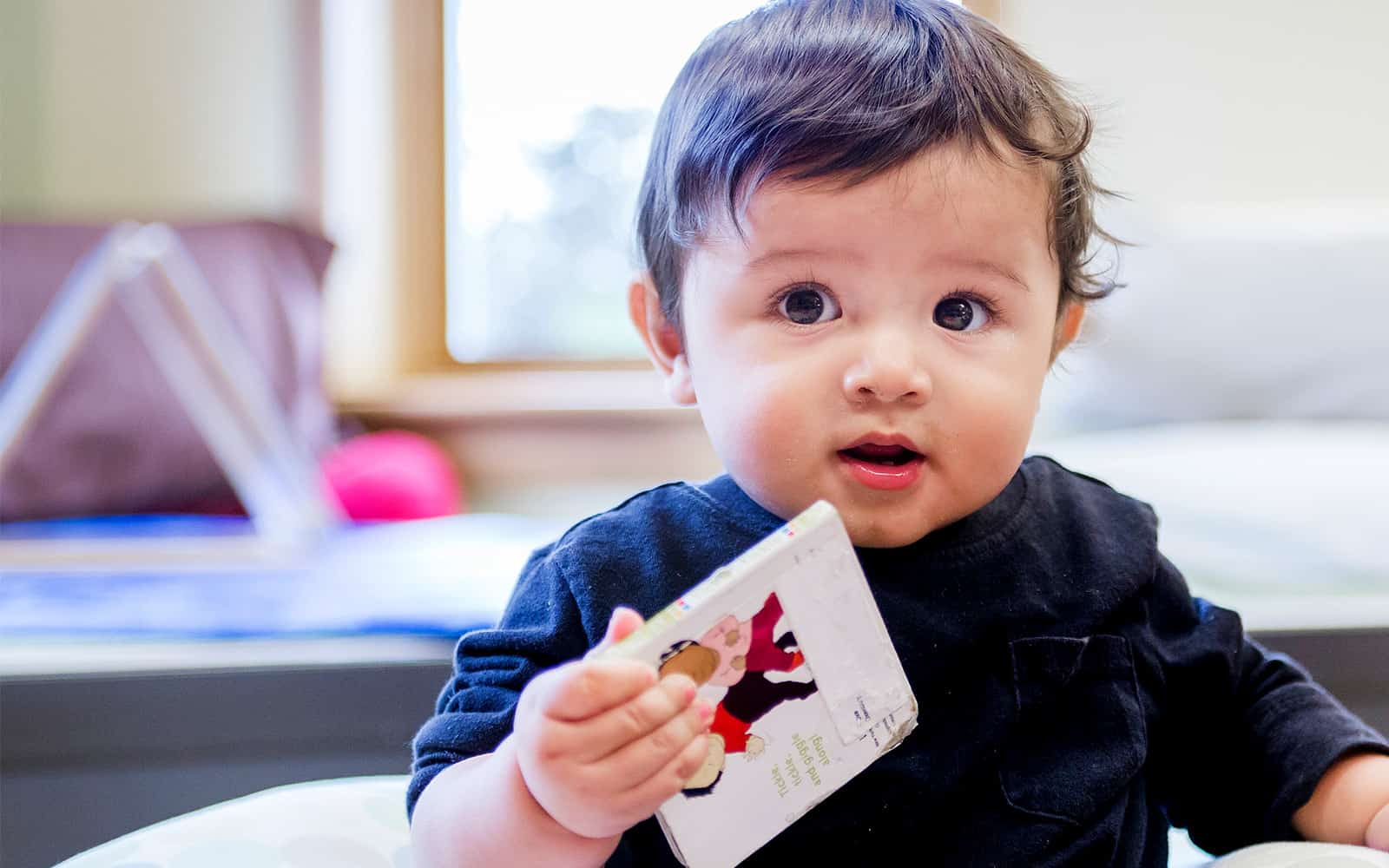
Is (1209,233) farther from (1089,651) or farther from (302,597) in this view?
(302,597)

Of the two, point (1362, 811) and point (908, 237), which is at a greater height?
point (908, 237)

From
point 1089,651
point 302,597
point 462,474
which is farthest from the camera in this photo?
point 462,474

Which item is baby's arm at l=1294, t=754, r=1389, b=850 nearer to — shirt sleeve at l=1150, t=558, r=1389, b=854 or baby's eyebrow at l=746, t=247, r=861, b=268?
shirt sleeve at l=1150, t=558, r=1389, b=854

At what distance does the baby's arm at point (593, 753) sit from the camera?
1.38 ft

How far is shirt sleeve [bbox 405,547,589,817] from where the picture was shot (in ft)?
1.83

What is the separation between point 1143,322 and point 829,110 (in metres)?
0.98

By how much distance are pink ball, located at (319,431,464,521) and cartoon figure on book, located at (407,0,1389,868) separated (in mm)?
1049

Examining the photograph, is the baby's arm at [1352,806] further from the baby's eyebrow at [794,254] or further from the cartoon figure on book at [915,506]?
the baby's eyebrow at [794,254]

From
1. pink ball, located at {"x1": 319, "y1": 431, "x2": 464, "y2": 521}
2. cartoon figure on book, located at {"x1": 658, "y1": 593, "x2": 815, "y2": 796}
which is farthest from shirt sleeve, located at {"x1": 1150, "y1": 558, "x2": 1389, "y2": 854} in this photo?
pink ball, located at {"x1": 319, "y1": 431, "x2": 464, "y2": 521}

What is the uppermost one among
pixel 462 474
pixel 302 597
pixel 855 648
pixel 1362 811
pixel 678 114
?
pixel 678 114

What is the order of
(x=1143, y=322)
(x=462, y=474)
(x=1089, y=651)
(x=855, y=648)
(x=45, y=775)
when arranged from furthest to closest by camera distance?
(x=462, y=474) → (x=1143, y=322) → (x=45, y=775) → (x=1089, y=651) → (x=855, y=648)

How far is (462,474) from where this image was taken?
79.9 inches

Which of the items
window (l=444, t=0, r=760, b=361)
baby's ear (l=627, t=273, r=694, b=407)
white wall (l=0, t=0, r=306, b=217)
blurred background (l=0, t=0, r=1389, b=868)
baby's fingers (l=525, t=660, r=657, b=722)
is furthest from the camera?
window (l=444, t=0, r=760, b=361)

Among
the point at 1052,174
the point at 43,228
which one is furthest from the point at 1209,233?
the point at 43,228
